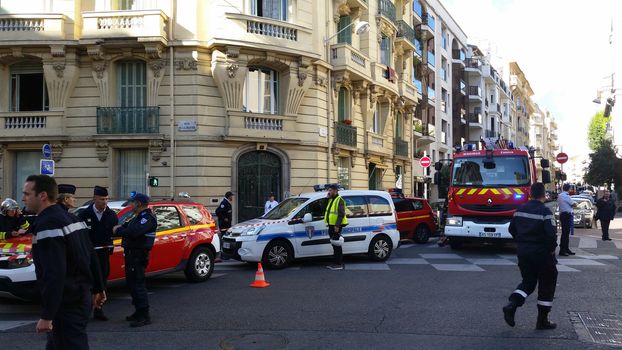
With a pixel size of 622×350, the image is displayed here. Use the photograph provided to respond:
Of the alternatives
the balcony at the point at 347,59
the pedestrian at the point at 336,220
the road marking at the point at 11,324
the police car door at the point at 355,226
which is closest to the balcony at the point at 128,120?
the balcony at the point at 347,59

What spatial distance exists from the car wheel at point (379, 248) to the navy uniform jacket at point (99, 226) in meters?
6.90

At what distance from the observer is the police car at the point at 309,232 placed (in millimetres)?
11484

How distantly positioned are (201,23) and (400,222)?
1015 cm

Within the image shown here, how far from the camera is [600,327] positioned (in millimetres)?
6422

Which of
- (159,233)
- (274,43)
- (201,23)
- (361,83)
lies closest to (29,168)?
(201,23)

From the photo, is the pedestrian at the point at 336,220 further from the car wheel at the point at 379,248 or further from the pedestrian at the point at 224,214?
the pedestrian at the point at 224,214

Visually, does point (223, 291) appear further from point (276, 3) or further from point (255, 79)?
point (276, 3)

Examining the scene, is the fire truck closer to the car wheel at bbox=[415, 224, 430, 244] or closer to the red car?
the red car

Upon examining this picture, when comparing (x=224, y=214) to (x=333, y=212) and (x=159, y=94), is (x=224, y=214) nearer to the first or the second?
(x=333, y=212)

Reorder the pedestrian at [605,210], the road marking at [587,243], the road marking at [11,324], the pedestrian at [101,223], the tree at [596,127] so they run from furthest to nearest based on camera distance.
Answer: the tree at [596,127], the pedestrian at [605,210], the road marking at [587,243], the pedestrian at [101,223], the road marking at [11,324]

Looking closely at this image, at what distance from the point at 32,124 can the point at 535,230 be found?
17859 millimetres

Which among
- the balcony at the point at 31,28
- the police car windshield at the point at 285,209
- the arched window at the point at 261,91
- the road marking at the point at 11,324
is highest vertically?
the balcony at the point at 31,28

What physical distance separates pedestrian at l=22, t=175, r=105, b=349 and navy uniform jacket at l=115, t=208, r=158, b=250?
111 inches

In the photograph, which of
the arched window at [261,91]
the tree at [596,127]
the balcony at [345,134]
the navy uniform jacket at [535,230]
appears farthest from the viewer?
the tree at [596,127]
